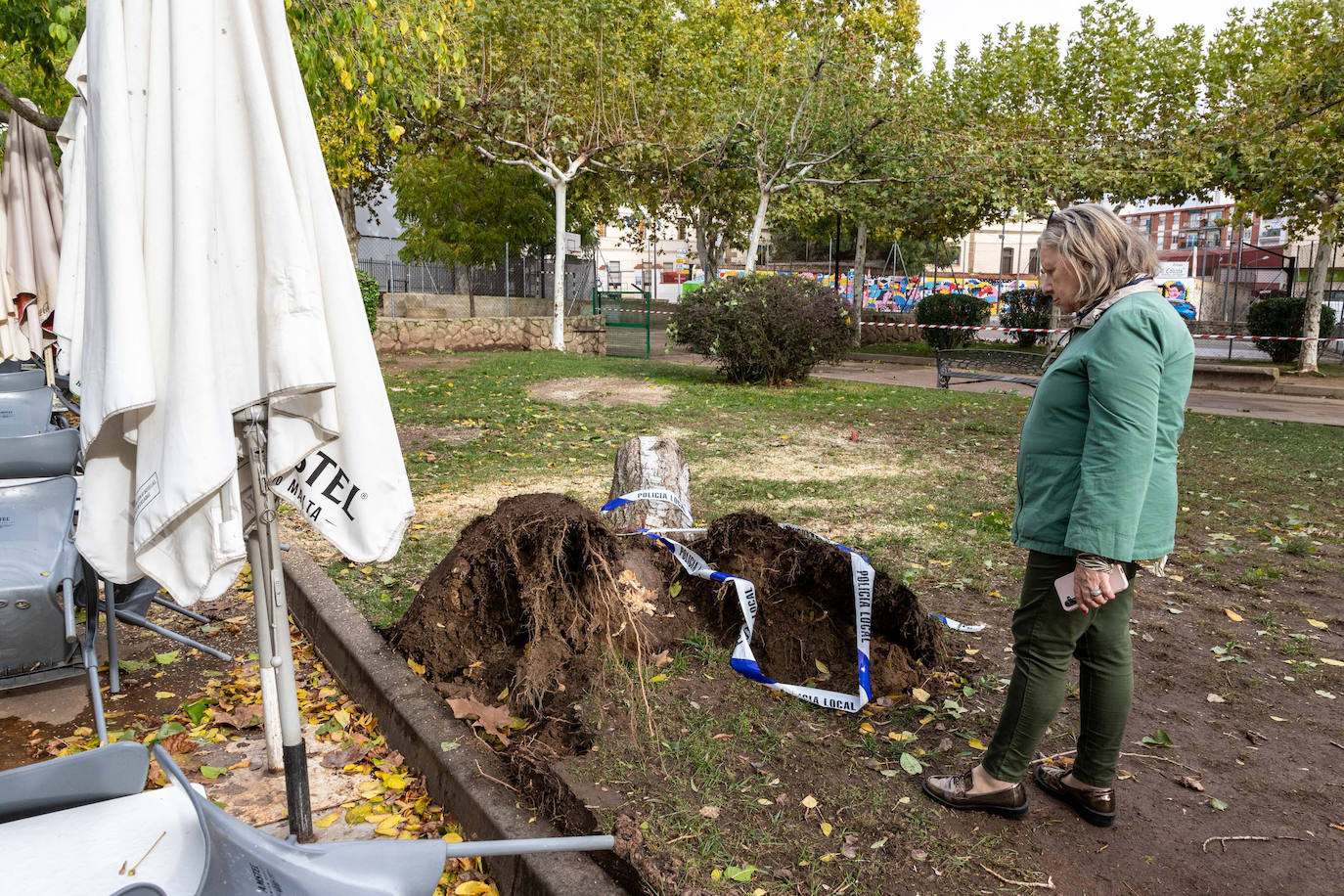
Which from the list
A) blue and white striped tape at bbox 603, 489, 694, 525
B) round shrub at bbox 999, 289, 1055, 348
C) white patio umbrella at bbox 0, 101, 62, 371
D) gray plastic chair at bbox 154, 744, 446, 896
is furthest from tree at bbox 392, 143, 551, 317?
gray plastic chair at bbox 154, 744, 446, 896

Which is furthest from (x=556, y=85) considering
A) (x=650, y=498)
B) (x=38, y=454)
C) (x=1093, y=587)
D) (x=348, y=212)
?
(x=1093, y=587)

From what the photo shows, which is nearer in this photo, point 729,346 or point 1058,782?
point 1058,782

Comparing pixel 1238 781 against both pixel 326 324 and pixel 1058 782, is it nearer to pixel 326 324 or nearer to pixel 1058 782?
pixel 1058 782

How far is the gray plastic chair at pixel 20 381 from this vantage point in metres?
6.04

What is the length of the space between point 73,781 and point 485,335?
20358 millimetres

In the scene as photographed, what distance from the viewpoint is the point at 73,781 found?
1453 millimetres

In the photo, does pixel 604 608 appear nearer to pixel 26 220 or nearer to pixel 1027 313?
pixel 26 220

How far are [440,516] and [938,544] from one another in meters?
3.22

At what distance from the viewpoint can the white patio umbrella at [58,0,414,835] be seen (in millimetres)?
2258

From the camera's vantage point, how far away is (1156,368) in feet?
8.46

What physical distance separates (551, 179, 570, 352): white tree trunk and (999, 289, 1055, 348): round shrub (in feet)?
42.4

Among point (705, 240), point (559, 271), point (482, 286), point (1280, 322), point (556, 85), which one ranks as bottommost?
point (1280, 322)

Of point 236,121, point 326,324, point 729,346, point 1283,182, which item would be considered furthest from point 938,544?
point 1283,182

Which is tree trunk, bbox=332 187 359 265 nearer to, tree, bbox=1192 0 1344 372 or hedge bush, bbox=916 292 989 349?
hedge bush, bbox=916 292 989 349
